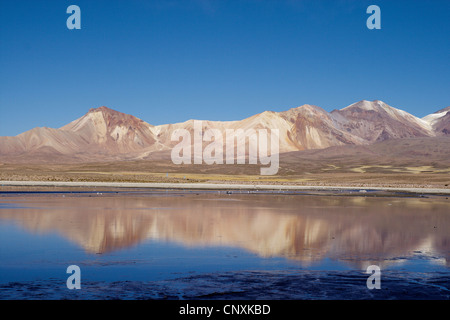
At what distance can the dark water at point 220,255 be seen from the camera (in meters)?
11.6

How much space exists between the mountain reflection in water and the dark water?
0.15 feet

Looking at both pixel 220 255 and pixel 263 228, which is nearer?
pixel 220 255

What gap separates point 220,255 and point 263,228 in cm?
710

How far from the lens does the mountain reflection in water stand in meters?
17.4

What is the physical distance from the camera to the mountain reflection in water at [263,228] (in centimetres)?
1739

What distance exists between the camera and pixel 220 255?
16.0 metres

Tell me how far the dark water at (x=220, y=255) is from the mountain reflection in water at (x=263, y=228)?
45 millimetres

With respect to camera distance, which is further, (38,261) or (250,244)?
(250,244)

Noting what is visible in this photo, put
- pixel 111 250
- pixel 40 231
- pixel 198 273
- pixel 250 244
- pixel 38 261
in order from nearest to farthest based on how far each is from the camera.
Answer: pixel 198 273, pixel 38 261, pixel 111 250, pixel 250 244, pixel 40 231

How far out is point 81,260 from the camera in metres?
14.8

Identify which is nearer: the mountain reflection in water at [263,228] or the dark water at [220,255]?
the dark water at [220,255]

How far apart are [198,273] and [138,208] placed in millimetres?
19201
